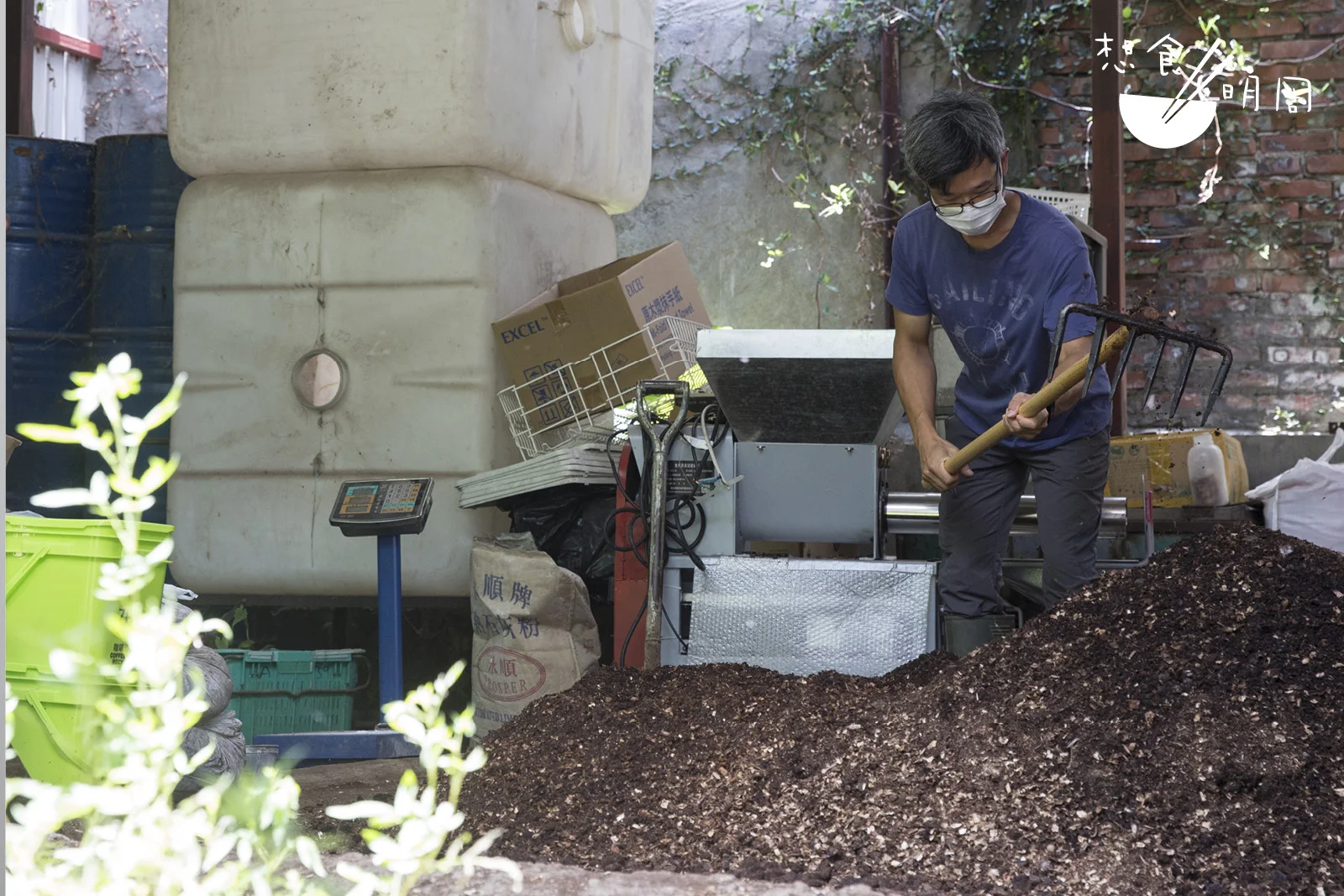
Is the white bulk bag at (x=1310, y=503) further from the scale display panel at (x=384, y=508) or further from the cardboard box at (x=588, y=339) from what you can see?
the scale display panel at (x=384, y=508)

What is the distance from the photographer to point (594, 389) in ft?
12.2

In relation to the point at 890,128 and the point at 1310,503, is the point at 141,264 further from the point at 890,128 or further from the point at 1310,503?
the point at 1310,503

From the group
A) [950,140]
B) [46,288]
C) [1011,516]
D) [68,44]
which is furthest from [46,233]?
[1011,516]

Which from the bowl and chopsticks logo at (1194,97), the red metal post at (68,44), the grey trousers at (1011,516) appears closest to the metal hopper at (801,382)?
the grey trousers at (1011,516)

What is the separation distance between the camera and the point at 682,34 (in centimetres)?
614

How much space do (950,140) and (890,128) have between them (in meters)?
3.61

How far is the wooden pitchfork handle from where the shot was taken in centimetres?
225

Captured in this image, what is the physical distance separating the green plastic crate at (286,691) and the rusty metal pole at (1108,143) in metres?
2.83

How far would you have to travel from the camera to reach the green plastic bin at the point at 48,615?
2.17m

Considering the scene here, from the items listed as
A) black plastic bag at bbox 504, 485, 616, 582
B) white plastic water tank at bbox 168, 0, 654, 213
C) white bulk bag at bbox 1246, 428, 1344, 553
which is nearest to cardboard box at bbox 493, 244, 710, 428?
black plastic bag at bbox 504, 485, 616, 582

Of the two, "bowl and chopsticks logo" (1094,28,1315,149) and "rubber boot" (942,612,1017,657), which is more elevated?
"bowl and chopsticks logo" (1094,28,1315,149)

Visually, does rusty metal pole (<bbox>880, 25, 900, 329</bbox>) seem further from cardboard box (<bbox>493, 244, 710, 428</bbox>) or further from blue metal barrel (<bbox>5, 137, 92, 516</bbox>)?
blue metal barrel (<bbox>5, 137, 92, 516</bbox>)

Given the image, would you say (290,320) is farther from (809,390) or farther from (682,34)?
(682,34)

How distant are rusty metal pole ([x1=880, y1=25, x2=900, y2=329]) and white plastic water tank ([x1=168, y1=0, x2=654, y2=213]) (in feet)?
7.54
